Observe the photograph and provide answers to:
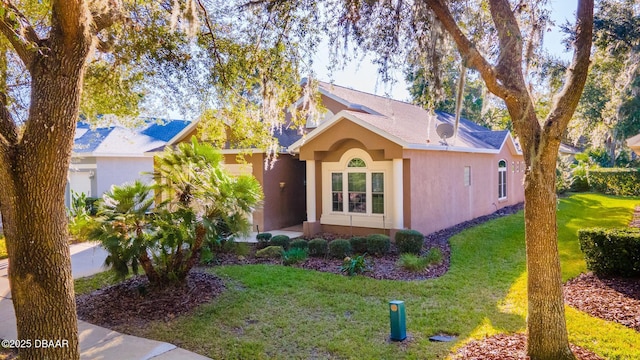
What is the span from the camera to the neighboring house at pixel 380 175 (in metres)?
12.3

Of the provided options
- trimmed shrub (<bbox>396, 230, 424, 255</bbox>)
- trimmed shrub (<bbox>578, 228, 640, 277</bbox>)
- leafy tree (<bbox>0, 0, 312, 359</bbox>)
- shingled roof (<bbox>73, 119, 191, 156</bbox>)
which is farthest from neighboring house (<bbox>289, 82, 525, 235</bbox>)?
shingled roof (<bbox>73, 119, 191, 156</bbox>)

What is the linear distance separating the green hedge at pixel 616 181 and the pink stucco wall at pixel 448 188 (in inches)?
399

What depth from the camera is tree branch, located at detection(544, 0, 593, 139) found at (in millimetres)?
4574

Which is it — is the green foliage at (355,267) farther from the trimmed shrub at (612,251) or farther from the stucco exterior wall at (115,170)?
the stucco exterior wall at (115,170)

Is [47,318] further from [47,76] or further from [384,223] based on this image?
[384,223]

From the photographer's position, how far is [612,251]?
7969 mm

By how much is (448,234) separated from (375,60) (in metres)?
8.02

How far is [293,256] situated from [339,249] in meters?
1.18

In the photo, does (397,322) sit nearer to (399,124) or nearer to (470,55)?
(470,55)

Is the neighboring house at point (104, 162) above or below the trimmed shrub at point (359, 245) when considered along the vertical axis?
above

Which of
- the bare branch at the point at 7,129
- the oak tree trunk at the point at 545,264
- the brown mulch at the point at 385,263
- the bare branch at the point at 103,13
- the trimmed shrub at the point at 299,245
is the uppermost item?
the bare branch at the point at 103,13

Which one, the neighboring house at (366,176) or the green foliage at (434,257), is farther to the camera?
the neighboring house at (366,176)

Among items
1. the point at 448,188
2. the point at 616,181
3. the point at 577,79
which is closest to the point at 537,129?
the point at 577,79

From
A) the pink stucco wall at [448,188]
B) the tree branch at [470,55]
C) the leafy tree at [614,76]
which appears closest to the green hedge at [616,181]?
the leafy tree at [614,76]
